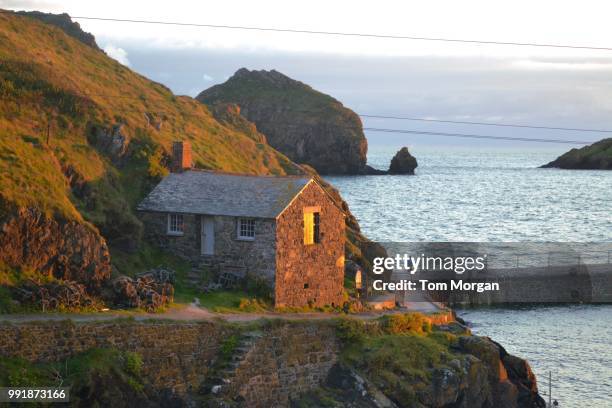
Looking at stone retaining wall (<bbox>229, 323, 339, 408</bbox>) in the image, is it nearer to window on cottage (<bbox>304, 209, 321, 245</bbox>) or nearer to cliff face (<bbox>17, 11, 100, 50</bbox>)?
window on cottage (<bbox>304, 209, 321, 245</bbox>)

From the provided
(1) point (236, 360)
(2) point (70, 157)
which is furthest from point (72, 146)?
(1) point (236, 360)

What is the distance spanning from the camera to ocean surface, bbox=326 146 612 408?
52.8 metres

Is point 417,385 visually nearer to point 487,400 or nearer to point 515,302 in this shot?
point 487,400

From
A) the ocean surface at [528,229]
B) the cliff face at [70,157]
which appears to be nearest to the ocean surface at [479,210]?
the ocean surface at [528,229]

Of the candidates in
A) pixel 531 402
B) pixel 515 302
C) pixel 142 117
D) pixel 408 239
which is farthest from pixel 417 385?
pixel 408 239

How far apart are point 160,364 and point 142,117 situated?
2742 centimetres

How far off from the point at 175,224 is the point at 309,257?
5.98 metres

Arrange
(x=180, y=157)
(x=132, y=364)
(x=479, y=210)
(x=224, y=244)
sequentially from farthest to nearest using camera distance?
(x=479, y=210), (x=180, y=157), (x=224, y=244), (x=132, y=364)

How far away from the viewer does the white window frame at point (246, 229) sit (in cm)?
4409

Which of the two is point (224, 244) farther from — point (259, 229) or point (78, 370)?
point (78, 370)

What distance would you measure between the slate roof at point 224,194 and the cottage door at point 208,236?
1.46 feet

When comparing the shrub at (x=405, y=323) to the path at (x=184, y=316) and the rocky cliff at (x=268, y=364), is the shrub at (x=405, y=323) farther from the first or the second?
the path at (x=184, y=316)

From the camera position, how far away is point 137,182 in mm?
A: 49375

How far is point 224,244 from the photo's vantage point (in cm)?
4472
